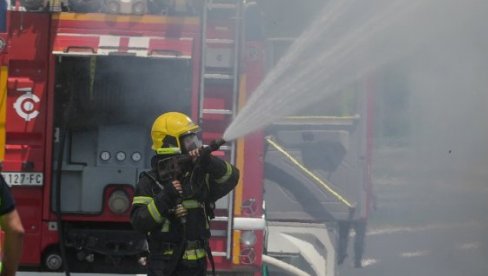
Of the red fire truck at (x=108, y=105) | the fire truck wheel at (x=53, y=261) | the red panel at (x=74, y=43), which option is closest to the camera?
the red panel at (x=74, y=43)

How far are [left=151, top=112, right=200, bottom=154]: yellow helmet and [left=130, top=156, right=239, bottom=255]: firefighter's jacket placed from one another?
0.35 feet

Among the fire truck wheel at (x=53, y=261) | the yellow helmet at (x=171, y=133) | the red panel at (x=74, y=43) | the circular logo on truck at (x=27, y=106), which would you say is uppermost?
the red panel at (x=74, y=43)

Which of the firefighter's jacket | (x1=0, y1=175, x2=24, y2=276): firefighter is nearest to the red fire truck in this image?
the firefighter's jacket

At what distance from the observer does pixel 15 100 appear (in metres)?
5.73

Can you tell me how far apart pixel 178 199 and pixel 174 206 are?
1.9 inches

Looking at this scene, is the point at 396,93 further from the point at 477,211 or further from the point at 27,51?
the point at 27,51

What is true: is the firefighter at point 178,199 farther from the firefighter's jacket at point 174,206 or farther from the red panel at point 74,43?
the red panel at point 74,43

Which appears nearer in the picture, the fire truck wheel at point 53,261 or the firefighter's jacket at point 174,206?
the firefighter's jacket at point 174,206

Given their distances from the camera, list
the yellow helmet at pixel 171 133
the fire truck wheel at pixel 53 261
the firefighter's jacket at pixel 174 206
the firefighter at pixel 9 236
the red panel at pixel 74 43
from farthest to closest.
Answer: the fire truck wheel at pixel 53 261 < the red panel at pixel 74 43 < the yellow helmet at pixel 171 133 < the firefighter's jacket at pixel 174 206 < the firefighter at pixel 9 236

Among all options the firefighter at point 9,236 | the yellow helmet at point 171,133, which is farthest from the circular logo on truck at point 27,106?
the firefighter at point 9,236

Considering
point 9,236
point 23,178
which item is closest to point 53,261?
point 23,178

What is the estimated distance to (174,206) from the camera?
4621 millimetres

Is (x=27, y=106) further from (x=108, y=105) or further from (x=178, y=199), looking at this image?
(x=178, y=199)

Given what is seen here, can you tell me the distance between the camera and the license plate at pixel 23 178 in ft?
18.7
